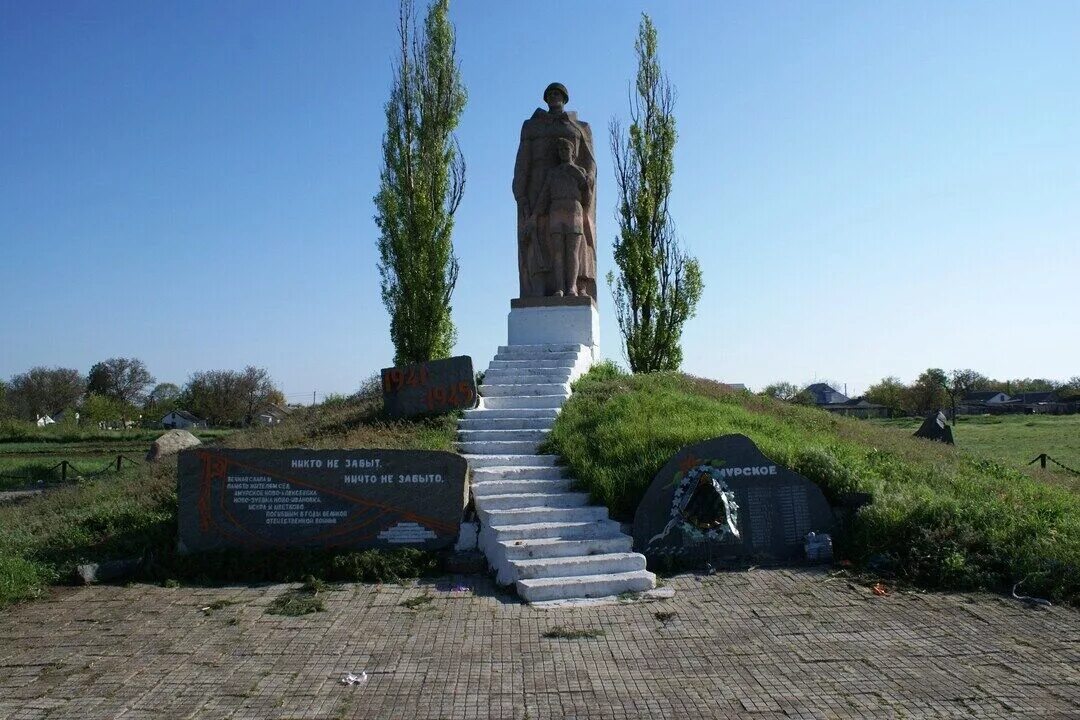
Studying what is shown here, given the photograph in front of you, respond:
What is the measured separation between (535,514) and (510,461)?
130 centimetres

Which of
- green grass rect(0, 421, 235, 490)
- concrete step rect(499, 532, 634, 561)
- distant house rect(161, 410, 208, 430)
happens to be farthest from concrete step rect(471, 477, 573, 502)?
distant house rect(161, 410, 208, 430)

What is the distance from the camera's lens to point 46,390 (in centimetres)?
5838

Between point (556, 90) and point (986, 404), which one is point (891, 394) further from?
point (556, 90)

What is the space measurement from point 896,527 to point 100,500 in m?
7.60

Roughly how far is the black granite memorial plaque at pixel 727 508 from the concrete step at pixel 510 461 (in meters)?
1.53

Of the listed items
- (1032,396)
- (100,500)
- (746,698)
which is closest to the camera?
(746,698)

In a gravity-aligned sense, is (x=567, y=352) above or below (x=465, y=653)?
above

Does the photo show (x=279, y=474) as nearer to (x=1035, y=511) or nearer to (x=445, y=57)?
(x=1035, y=511)

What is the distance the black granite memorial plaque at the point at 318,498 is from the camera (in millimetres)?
6770

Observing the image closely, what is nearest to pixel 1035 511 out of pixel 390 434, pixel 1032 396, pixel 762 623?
pixel 762 623

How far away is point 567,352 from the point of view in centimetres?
1166

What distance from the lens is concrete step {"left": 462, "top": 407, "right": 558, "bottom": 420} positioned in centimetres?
945

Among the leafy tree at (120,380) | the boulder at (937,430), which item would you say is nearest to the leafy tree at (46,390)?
the leafy tree at (120,380)

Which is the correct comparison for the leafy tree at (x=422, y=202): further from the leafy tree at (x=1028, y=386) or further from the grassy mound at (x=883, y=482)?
the leafy tree at (x=1028, y=386)
